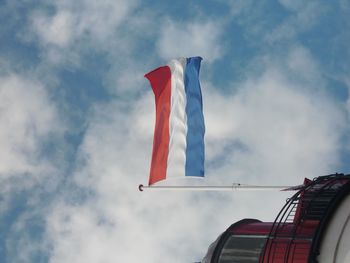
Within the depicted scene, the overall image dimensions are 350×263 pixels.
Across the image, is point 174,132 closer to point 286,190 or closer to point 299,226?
point 286,190

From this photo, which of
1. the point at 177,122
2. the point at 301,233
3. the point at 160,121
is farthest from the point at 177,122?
the point at 301,233

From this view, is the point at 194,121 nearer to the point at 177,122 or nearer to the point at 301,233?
the point at 177,122

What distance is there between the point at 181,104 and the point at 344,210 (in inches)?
410

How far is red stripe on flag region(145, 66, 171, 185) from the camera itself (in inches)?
949

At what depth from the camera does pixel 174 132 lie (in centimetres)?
2489

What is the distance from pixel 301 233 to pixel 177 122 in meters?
9.11

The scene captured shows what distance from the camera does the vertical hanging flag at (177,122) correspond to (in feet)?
79.2

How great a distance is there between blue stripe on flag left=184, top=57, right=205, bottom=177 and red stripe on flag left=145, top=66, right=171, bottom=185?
101 centimetres

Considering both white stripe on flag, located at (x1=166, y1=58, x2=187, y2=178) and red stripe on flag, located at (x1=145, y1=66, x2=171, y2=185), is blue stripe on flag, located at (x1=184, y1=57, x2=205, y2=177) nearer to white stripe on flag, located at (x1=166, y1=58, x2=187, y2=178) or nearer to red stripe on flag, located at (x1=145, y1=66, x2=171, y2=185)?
white stripe on flag, located at (x1=166, y1=58, x2=187, y2=178)

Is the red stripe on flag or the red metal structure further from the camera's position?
the red stripe on flag

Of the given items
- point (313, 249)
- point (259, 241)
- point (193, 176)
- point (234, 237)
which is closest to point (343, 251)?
point (313, 249)

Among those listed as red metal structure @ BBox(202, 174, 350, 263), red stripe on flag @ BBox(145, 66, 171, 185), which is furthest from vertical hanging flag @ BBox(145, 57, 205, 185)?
red metal structure @ BBox(202, 174, 350, 263)

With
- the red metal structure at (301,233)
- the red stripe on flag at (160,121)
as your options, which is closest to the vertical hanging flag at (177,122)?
the red stripe on flag at (160,121)

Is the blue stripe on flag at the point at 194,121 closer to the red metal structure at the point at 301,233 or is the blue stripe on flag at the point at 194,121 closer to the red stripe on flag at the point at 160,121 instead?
the red stripe on flag at the point at 160,121
